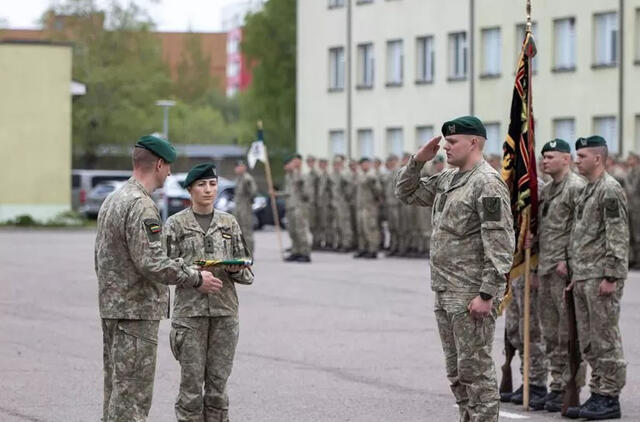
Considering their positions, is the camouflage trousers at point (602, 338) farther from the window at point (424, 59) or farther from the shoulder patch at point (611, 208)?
the window at point (424, 59)

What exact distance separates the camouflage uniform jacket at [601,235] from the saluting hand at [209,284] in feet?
11.5

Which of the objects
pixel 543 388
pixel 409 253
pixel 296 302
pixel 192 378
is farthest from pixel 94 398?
pixel 409 253

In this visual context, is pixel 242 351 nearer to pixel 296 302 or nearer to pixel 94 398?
pixel 94 398

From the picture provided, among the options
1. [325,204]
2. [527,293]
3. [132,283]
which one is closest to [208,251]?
[132,283]

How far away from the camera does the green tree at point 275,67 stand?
250 feet

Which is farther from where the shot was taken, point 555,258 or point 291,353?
point 291,353

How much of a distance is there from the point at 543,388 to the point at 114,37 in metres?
75.6

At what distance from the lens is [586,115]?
48.2 meters

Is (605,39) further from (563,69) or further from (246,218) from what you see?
(246,218)

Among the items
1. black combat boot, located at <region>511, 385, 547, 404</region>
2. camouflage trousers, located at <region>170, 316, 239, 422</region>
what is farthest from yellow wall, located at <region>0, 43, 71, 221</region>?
camouflage trousers, located at <region>170, 316, 239, 422</region>

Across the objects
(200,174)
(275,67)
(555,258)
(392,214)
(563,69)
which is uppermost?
(275,67)

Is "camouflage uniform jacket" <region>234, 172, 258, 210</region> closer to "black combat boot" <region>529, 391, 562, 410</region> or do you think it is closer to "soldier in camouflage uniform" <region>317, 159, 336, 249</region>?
"soldier in camouflage uniform" <region>317, 159, 336, 249</region>

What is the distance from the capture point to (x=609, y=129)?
155 feet

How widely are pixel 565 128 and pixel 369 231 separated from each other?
1786 centimetres
